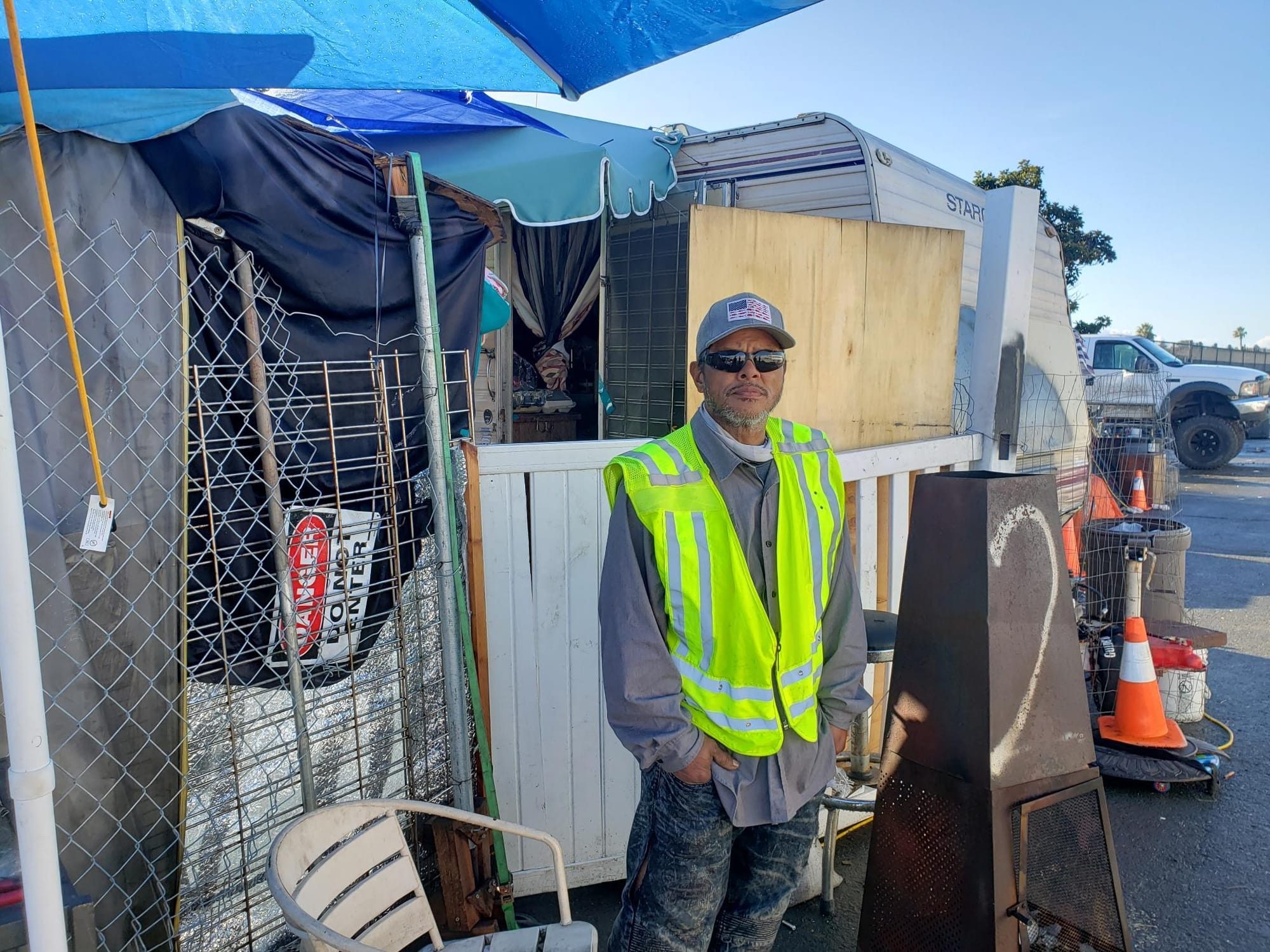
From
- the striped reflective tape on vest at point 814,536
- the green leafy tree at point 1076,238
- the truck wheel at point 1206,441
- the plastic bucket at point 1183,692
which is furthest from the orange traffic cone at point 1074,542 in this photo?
the green leafy tree at point 1076,238

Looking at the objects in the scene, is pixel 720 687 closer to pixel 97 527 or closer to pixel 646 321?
pixel 97 527

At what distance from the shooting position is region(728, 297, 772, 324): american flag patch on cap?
6.77 ft

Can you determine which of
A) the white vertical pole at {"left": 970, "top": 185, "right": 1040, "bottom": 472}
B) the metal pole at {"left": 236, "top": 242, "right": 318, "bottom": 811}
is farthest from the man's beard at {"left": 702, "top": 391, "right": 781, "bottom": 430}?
the white vertical pole at {"left": 970, "top": 185, "right": 1040, "bottom": 472}

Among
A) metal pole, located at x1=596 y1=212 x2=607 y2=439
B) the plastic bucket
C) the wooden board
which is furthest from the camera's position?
metal pole, located at x1=596 y1=212 x2=607 y2=439

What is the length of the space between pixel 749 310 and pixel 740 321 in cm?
5

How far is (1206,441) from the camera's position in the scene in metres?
15.3

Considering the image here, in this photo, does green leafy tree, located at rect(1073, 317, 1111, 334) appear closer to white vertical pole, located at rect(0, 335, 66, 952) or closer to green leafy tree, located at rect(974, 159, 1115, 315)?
green leafy tree, located at rect(974, 159, 1115, 315)

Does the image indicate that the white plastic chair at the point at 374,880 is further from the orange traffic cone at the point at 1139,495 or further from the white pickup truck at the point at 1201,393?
the white pickup truck at the point at 1201,393

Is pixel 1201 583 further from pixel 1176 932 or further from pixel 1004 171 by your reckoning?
pixel 1004 171

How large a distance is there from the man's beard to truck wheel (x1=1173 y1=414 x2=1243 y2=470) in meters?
16.0

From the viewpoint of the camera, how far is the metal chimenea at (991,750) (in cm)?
216

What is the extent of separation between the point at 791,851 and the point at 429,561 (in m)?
1.60

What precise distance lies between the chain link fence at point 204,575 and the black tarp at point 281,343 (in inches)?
0.5

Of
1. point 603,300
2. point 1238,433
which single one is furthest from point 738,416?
point 1238,433
